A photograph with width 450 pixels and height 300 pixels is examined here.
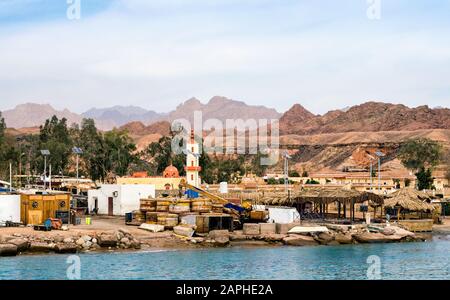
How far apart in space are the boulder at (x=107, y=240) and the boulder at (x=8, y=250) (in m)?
5.65

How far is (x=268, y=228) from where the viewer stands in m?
56.8

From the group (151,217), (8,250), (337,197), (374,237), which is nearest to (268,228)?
(374,237)

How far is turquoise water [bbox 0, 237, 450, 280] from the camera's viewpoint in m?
40.0

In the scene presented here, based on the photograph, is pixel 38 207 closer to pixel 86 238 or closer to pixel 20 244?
pixel 86 238

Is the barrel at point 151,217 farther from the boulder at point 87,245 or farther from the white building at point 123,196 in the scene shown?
the boulder at point 87,245

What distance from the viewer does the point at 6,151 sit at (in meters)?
106

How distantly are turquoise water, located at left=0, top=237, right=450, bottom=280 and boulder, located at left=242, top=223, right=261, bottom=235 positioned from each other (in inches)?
147

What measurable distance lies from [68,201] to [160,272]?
18238 mm

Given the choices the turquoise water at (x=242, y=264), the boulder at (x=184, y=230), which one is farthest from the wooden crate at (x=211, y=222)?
the turquoise water at (x=242, y=264)

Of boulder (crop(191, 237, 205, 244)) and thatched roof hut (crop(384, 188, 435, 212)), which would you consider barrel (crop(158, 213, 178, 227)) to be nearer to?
boulder (crop(191, 237, 205, 244))

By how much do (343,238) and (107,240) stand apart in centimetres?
1800

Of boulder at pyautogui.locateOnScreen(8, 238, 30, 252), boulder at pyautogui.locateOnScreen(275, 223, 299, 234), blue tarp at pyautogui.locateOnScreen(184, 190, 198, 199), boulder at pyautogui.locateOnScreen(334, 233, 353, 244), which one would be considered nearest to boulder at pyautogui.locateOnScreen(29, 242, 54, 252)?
boulder at pyautogui.locateOnScreen(8, 238, 30, 252)

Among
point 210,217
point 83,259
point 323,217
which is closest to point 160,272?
point 83,259

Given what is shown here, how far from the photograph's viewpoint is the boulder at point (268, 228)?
185 feet
